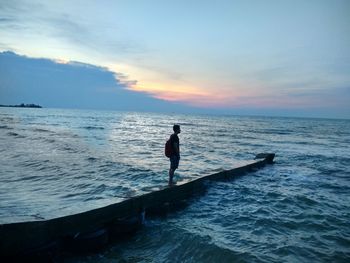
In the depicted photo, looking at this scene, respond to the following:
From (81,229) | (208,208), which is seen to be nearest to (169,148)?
(208,208)

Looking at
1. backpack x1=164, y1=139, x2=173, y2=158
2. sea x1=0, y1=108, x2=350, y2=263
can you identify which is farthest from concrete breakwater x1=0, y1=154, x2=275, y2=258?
backpack x1=164, y1=139, x2=173, y2=158

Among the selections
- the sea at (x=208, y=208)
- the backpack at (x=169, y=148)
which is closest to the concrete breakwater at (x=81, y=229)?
the sea at (x=208, y=208)

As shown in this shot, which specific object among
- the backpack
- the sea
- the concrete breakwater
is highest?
the backpack

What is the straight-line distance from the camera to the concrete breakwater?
6375 millimetres

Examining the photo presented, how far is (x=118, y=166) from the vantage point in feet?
60.3

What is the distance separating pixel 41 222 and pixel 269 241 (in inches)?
230

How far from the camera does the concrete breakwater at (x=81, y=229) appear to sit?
6.38m

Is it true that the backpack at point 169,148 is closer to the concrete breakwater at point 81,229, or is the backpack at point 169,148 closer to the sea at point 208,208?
the concrete breakwater at point 81,229

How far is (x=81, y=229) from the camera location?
24.8 ft

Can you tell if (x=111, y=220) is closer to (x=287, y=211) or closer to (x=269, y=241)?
(x=269, y=241)

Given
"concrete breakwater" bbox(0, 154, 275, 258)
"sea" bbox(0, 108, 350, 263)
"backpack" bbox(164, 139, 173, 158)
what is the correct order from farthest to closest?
1. "backpack" bbox(164, 139, 173, 158)
2. "sea" bbox(0, 108, 350, 263)
3. "concrete breakwater" bbox(0, 154, 275, 258)

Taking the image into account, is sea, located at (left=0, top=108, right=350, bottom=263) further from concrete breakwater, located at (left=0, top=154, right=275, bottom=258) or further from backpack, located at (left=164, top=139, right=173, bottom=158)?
backpack, located at (left=164, top=139, right=173, bottom=158)

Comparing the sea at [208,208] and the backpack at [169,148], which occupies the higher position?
the backpack at [169,148]

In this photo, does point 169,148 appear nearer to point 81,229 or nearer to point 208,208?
point 208,208
